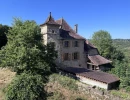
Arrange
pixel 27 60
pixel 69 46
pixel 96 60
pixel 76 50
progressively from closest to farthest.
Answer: pixel 27 60 < pixel 69 46 < pixel 76 50 < pixel 96 60

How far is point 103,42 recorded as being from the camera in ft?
163

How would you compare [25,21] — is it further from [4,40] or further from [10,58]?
[4,40]

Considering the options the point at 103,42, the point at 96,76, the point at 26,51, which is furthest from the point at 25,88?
the point at 103,42

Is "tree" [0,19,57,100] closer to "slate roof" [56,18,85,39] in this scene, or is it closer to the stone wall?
the stone wall

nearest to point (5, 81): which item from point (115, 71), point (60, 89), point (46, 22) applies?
point (60, 89)

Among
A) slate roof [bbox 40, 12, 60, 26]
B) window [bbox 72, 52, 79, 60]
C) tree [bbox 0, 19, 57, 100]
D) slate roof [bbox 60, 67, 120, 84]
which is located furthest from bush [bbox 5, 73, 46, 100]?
window [bbox 72, 52, 79, 60]

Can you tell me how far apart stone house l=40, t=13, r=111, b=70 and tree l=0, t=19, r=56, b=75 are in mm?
11385

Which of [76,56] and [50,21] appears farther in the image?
[76,56]

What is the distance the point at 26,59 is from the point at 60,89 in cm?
879

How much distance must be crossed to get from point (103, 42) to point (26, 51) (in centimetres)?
3761

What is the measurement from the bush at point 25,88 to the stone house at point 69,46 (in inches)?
574

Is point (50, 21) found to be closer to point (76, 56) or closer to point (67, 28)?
point (67, 28)

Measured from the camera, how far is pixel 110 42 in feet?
165

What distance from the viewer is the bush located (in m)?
14.9
